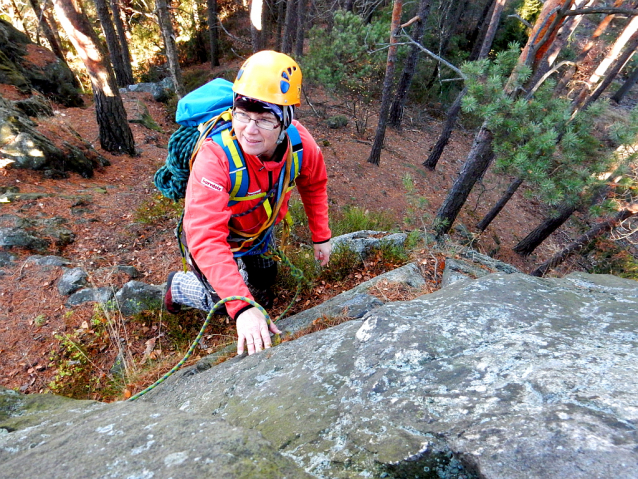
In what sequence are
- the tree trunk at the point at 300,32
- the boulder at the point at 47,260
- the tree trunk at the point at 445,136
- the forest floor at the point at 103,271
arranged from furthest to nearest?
the tree trunk at the point at 300,32
the tree trunk at the point at 445,136
the boulder at the point at 47,260
the forest floor at the point at 103,271

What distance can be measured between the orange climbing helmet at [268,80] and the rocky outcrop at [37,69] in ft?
39.9

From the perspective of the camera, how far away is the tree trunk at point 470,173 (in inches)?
260

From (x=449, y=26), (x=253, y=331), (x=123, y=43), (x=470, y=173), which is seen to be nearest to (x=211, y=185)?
(x=253, y=331)

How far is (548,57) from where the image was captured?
6879mm

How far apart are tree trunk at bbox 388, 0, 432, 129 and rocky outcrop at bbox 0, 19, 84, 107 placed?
12.1 meters

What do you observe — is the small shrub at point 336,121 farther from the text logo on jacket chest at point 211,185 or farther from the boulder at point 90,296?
the text logo on jacket chest at point 211,185

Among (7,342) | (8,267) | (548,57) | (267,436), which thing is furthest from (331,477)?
(548,57)

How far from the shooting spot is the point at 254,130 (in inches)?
93.0

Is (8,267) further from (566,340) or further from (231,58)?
(231,58)

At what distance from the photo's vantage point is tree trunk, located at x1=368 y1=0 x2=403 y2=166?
999cm

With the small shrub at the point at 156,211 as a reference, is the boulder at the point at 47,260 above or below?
above

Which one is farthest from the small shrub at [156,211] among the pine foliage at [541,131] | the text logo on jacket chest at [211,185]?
the pine foliage at [541,131]

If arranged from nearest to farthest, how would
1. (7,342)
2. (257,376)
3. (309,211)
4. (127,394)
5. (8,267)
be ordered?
Answer: (257,376) < (127,394) < (309,211) < (7,342) < (8,267)

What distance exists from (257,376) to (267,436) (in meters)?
0.60
